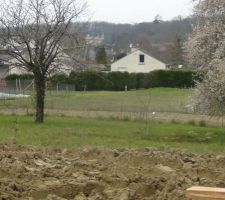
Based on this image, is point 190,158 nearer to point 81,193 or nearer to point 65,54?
point 81,193

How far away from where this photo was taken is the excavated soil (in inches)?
310

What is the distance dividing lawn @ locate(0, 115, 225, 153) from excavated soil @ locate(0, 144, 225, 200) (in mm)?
5119

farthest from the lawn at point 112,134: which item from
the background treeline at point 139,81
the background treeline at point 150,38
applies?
the background treeline at point 150,38

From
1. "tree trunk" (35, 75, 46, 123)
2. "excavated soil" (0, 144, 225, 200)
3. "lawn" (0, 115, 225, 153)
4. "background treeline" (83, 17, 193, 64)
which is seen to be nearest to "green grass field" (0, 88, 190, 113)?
"tree trunk" (35, 75, 46, 123)

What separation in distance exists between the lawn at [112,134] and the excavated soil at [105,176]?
5.12m

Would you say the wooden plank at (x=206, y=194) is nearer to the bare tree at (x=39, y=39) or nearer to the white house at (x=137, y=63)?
the bare tree at (x=39, y=39)

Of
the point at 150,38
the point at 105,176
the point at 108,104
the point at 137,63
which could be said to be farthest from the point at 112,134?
the point at 150,38

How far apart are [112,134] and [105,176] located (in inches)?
494

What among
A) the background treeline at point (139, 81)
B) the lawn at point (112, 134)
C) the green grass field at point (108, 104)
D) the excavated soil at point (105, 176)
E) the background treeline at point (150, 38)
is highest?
the background treeline at point (150, 38)

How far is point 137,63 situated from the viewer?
95500mm

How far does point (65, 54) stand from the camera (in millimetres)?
28641

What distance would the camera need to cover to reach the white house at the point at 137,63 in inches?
3745

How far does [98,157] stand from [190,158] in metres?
1.89

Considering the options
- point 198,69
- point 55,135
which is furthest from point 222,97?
point 55,135
